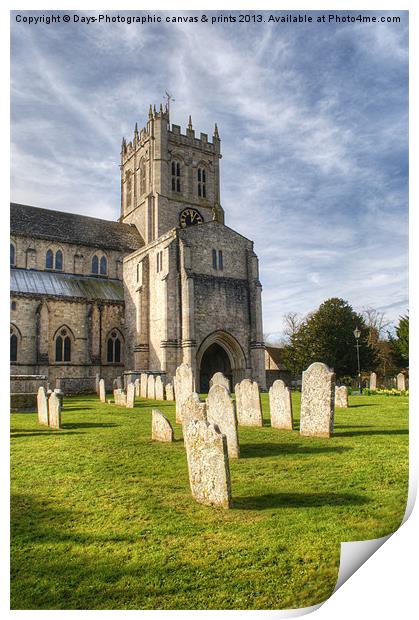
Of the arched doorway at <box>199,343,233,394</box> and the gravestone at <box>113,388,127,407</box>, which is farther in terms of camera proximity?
the arched doorway at <box>199,343,233,394</box>

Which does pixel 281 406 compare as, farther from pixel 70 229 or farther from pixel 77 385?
pixel 70 229

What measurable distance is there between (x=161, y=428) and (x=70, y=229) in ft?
78.0

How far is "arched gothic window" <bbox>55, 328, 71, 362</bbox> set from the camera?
2352cm

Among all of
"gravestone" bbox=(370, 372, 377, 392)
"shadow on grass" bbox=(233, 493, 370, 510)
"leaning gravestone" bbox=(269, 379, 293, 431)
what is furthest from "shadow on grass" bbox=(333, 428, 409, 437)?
"gravestone" bbox=(370, 372, 377, 392)

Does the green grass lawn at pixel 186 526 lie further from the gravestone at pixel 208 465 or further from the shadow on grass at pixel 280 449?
the gravestone at pixel 208 465

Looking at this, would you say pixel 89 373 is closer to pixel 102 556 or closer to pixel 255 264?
pixel 255 264

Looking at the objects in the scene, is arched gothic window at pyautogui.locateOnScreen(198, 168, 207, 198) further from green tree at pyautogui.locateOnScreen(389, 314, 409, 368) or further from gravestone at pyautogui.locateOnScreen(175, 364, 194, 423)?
green tree at pyautogui.locateOnScreen(389, 314, 409, 368)

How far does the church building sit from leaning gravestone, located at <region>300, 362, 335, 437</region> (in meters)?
12.5

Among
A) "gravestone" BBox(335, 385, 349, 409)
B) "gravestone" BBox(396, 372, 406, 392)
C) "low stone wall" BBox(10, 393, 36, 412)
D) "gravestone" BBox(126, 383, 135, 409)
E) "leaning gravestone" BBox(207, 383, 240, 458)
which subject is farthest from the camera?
"gravestone" BBox(396, 372, 406, 392)

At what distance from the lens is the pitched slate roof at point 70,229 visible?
2686 centimetres

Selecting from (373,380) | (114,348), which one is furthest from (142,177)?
(373,380)

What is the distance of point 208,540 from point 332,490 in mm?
1628

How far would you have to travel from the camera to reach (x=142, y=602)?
323 cm
